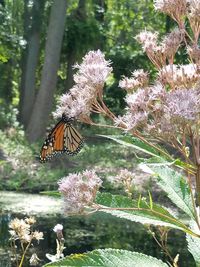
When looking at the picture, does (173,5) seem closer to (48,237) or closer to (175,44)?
(175,44)

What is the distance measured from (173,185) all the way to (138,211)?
0.19 m

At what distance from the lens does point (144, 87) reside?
1.92 m

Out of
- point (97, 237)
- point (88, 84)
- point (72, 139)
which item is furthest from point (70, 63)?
point (88, 84)

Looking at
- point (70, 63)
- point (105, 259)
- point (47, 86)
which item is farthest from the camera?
point (70, 63)

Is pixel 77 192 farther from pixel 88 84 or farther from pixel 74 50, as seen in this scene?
pixel 74 50

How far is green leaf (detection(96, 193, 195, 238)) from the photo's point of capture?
5.17ft

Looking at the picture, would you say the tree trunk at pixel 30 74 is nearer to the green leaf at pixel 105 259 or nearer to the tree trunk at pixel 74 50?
the tree trunk at pixel 74 50

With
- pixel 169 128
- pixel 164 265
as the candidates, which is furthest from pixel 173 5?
pixel 164 265

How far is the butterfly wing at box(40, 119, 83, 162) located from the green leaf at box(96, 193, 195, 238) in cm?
188

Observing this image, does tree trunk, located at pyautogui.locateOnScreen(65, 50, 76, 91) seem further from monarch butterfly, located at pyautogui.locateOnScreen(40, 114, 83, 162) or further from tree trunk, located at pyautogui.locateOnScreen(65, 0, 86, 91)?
monarch butterfly, located at pyautogui.locateOnScreen(40, 114, 83, 162)

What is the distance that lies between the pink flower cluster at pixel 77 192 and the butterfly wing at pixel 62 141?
6.11ft

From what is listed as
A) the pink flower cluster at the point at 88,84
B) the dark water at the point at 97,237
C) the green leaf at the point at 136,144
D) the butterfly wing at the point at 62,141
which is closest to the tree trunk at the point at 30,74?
the dark water at the point at 97,237

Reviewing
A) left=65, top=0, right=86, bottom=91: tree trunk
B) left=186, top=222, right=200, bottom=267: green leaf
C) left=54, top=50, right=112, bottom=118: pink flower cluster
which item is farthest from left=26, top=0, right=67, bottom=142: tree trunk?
left=186, top=222, right=200, bottom=267: green leaf

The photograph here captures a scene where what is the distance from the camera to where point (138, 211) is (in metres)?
1.63
